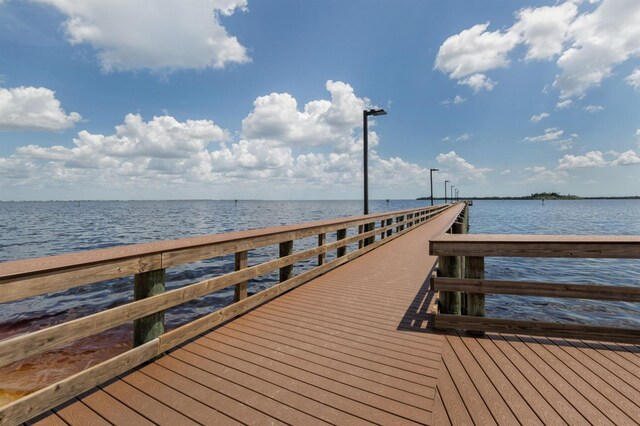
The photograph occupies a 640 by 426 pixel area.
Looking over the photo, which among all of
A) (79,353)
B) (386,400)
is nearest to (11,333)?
(79,353)

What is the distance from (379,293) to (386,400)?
2.98 metres

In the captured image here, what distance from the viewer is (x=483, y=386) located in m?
Answer: 2.66

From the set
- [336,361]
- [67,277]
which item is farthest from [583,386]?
[67,277]

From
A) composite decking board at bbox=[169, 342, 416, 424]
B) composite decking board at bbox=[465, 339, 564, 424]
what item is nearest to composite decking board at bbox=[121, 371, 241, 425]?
composite decking board at bbox=[169, 342, 416, 424]

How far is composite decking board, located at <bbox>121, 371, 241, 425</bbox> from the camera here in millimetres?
2307

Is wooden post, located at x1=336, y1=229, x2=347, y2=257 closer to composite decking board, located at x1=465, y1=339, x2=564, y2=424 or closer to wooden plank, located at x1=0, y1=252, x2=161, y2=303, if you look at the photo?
composite decking board, located at x1=465, y1=339, x2=564, y2=424

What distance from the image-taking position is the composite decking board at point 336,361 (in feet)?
8.96

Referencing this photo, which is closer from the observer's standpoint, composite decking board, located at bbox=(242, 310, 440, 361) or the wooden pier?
the wooden pier

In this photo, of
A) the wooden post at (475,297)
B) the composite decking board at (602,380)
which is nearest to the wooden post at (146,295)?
the wooden post at (475,297)

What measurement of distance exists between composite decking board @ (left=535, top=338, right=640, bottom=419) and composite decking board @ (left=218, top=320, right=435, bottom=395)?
1.32m

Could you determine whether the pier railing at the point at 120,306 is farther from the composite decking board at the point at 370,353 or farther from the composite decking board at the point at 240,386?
the composite decking board at the point at 370,353

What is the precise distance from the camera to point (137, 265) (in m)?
2.94

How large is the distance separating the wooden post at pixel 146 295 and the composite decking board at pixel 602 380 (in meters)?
3.93

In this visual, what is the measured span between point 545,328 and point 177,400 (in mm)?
3720
